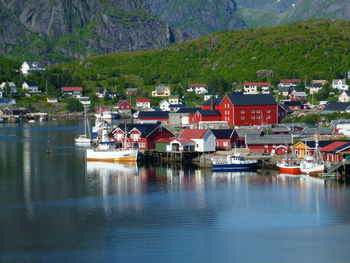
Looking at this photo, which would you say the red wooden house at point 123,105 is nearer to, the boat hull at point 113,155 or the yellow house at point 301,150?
the boat hull at point 113,155

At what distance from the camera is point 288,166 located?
50.5 m

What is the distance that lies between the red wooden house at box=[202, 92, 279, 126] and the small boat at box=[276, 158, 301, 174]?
27.0 m

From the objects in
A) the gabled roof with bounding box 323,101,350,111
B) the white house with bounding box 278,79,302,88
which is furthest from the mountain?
the gabled roof with bounding box 323,101,350,111

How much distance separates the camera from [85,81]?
152m

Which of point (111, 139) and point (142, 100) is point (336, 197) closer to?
point (111, 139)

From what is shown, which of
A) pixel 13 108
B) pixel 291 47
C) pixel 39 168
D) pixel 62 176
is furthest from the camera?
pixel 291 47

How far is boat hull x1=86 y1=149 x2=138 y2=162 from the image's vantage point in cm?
5841

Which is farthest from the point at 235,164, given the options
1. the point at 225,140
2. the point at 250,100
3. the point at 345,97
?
the point at 345,97

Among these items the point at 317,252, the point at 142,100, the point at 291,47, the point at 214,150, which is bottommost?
the point at 317,252

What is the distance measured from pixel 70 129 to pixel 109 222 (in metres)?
62.1

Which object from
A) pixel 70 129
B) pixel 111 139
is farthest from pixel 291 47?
pixel 111 139

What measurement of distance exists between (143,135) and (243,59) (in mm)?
88682

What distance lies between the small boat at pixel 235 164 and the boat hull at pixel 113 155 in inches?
302

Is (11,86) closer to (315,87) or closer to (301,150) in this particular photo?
(315,87)
